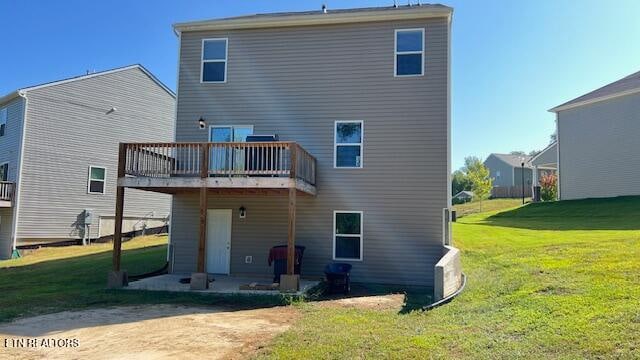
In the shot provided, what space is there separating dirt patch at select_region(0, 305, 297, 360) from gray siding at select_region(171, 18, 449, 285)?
14.6 feet

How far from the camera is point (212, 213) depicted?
14.3 m

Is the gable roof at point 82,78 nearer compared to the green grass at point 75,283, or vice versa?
the green grass at point 75,283

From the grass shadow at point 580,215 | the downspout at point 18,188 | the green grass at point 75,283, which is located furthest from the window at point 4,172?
the grass shadow at point 580,215

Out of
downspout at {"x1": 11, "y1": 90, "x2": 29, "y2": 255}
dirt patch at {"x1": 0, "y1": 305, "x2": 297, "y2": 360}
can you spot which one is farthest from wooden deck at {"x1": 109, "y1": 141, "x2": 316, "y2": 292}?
downspout at {"x1": 11, "y1": 90, "x2": 29, "y2": 255}

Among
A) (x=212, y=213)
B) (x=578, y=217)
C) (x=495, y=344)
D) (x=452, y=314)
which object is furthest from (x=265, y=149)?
(x=578, y=217)

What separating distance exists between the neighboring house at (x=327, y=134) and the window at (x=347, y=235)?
0.03 m

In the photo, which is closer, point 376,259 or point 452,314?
point 452,314

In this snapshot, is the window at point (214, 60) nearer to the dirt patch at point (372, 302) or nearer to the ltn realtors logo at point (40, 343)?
the dirt patch at point (372, 302)

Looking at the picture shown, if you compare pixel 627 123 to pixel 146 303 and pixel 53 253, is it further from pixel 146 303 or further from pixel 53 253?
pixel 53 253

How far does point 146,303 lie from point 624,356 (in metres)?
8.46

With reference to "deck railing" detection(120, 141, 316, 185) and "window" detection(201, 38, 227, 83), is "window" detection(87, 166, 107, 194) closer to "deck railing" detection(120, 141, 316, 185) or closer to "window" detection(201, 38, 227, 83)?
"deck railing" detection(120, 141, 316, 185)

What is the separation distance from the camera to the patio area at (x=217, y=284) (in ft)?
36.5

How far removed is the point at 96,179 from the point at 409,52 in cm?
1597

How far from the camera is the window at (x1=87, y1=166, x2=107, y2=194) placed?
2205cm
